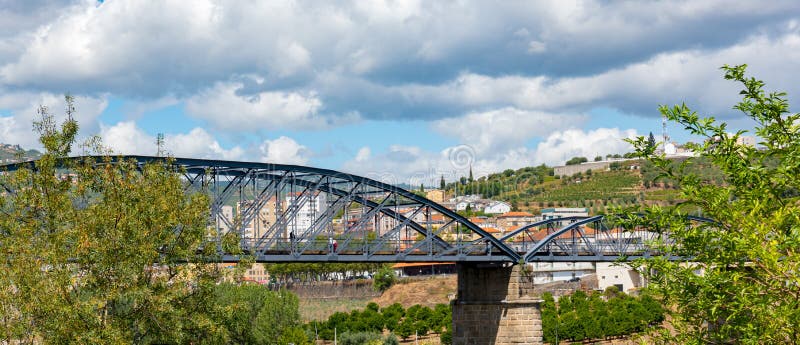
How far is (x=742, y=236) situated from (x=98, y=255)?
1647 cm

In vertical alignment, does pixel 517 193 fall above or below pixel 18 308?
above

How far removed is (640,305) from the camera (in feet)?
234

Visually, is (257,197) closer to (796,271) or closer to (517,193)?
(796,271)

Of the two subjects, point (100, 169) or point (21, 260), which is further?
point (100, 169)

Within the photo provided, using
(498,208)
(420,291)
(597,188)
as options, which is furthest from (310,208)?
(597,188)

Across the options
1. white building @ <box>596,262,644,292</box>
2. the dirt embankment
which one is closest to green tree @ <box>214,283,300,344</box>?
the dirt embankment

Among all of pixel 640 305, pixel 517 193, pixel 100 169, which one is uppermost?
pixel 517 193

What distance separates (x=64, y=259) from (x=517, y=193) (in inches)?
6265

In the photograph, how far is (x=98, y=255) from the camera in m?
23.6

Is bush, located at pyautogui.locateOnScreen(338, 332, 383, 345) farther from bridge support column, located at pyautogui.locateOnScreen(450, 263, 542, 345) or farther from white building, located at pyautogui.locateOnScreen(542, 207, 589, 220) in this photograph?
white building, located at pyautogui.locateOnScreen(542, 207, 589, 220)

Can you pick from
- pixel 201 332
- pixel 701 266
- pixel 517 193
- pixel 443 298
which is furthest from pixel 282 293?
pixel 517 193

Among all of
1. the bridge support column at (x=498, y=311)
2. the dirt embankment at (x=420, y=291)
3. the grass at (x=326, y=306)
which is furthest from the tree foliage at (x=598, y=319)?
the grass at (x=326, y=306)

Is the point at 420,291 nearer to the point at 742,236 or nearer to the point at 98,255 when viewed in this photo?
the point at 98,255

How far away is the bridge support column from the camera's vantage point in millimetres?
47594
